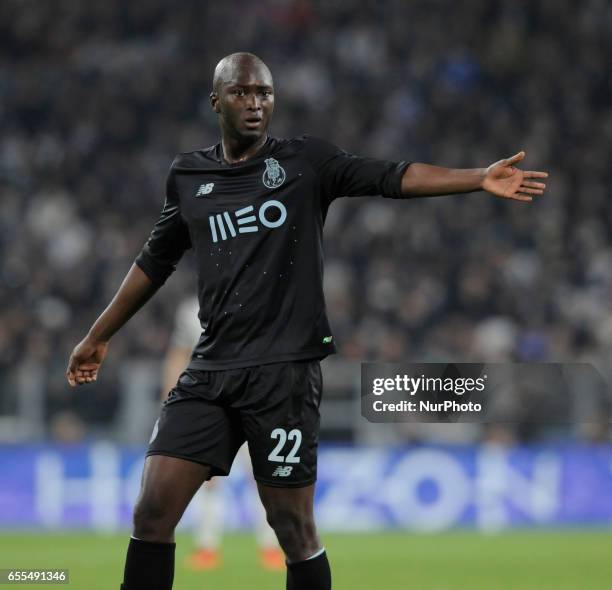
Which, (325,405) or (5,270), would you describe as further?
(5,270)

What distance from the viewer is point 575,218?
631 inches

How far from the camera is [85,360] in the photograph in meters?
5.34

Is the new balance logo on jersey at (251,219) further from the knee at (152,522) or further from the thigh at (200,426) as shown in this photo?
the knee at (152,522)

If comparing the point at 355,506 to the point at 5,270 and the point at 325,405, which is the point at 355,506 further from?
the point at 5,270

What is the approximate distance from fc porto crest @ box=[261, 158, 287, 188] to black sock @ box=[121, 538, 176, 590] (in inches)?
54.4

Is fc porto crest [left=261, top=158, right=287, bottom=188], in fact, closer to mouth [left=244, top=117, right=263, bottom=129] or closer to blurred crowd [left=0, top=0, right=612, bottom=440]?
mouth [left=244, top=117, right=263, bottom=129]

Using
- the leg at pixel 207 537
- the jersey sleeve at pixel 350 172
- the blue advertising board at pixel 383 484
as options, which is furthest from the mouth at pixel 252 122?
the blue advertising board at pixel 383 484

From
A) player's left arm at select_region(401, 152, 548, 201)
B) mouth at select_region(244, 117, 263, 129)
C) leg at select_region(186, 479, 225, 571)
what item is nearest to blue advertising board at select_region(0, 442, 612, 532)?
leg at select_region(186, 479, 225, 571)

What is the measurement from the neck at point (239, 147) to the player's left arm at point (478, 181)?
0.64 meters

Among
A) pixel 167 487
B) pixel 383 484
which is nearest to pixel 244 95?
pixel 167 487

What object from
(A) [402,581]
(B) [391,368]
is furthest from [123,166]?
(B) [391,368]

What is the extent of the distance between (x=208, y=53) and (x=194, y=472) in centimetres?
1380

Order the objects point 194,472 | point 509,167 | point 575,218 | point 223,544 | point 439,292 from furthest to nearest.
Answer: point 575,218 → point 439,292 → point 223,544 → point 194,472 → point 509,167

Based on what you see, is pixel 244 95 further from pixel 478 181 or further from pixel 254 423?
pixel 254 423
